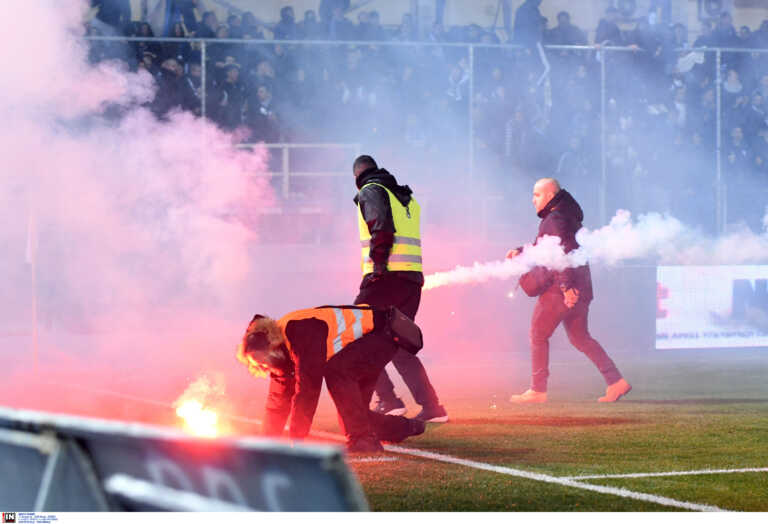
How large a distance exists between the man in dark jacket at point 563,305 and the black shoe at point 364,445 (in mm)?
2724

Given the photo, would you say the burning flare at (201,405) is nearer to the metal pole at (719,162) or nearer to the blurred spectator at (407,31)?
the blurred spectator at (407,31)

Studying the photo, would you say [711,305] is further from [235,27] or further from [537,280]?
[235,27]

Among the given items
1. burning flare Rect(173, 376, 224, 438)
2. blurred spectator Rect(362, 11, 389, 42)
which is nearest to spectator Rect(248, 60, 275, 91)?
blurred spectator Rect(362, 11, 389, 42)

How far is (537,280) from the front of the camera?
7.93 metres

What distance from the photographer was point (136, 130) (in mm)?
11148

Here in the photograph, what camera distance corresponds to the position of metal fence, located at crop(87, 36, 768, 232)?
11.8 metres

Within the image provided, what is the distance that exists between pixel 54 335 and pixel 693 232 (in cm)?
759

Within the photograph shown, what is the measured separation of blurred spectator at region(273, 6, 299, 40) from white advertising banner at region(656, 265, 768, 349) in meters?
5.24

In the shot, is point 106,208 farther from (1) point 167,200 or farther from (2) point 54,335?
(2) point 54,335

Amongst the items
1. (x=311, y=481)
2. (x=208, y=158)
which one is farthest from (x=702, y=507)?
(x=208, y=158)

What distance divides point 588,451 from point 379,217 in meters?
1.84

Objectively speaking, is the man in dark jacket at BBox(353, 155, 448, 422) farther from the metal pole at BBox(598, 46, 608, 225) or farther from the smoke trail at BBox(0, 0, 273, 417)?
the metal pole at BBox(598, 46, 608, 225)

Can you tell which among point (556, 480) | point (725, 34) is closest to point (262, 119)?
point (725, 34)

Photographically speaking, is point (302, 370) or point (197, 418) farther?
point (197, 418)
